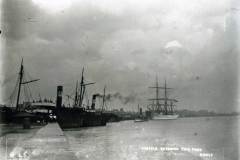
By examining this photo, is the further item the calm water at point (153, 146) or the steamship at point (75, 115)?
the steamship at point (75, 115)

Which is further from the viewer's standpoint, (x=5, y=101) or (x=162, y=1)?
(x=5, y=101)

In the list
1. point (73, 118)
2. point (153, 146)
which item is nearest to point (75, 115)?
point (73, 118)

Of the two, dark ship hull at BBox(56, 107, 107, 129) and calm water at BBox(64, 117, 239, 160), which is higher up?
dark ship hull at BBox(56, 107, 107, 129)

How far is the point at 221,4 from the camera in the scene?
13281 millimetres

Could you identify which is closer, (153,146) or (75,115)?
(153,146)

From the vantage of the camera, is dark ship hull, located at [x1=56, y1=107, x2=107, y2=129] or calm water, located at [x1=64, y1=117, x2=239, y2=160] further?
dark ship hull, located at [x1=56, y1=107, x2=107, y2=129]

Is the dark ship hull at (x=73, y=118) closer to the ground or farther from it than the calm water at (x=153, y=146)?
farther from it

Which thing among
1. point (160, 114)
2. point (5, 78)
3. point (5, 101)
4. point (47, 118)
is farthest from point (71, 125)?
point (160, 114)

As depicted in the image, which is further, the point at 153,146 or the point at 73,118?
the point at 73,118

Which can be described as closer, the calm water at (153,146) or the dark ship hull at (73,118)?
the calm water at (153,146)

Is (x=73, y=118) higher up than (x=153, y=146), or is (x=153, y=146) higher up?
(x=73, y=118)

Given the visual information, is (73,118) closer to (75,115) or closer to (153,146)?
(75,115)

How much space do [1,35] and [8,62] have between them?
1.19 m

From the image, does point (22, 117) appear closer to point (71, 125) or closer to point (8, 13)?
point (8, 13)
